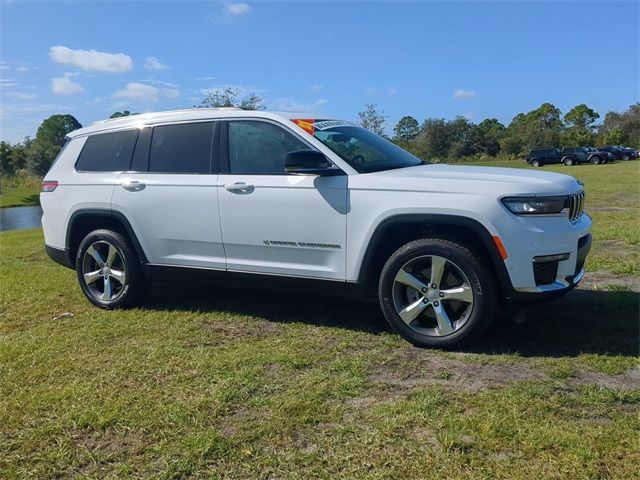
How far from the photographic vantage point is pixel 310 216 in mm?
4402

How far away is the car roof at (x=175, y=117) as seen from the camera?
4883mm

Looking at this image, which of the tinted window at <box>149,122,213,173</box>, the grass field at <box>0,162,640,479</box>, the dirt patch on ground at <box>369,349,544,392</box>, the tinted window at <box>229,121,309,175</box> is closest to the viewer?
the grass field at <box>0,162,640,479</box>

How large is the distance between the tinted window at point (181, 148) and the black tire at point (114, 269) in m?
0.81

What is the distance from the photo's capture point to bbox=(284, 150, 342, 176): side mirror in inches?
168

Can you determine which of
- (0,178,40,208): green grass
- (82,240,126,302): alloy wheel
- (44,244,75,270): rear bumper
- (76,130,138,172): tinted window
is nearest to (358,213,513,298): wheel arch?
(82,240,126,302): alloy wheel

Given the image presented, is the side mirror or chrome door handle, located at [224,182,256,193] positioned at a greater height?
the side mirror

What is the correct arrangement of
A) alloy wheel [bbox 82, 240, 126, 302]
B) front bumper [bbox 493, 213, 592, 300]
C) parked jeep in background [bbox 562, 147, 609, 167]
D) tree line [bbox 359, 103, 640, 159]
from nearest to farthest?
front bumper [bbox 493, 213, 592, 300] → alloy wheel [bbox 82, 240, 126, 302] → parked jeep in background [bbox 562, 147, 609, 167] → tree line [bbox 359, 103, 640, 159]

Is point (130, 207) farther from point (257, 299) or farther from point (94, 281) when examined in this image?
point (257, 299)

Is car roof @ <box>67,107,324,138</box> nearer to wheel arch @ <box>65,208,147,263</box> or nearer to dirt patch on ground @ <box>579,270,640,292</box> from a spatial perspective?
wheel arch @ <box>65,208,147,263</box>

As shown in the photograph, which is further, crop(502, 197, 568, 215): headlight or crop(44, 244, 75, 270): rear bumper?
crop(44, 244, 75, 270): rear bumper

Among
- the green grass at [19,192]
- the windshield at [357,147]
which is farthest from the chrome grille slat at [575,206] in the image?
the green grass at [19,192]

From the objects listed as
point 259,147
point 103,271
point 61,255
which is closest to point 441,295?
point 259,147

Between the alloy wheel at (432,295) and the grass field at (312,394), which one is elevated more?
the alloy wheel at (432,295)

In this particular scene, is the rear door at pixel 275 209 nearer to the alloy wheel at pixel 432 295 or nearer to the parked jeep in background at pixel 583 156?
the alloy wheel at pixel 432 295
